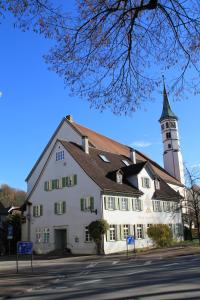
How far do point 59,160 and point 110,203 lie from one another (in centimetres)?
690

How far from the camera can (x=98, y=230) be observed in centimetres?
3312

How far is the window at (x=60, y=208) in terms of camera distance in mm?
37138

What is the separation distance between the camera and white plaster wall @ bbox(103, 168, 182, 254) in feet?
114

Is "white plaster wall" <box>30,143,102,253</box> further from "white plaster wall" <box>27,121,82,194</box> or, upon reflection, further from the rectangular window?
"white plaster wall" <box>27,121,82,194</box>

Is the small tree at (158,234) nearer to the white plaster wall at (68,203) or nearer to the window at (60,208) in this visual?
the white plaster wall at (68,203)

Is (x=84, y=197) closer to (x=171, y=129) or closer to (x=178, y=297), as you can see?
(x=178, y=297)

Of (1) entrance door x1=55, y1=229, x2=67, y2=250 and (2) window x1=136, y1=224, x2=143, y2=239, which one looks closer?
(1) entrance door x1=55, y1=229, x2=67, y2=250

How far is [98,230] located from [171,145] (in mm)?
36618

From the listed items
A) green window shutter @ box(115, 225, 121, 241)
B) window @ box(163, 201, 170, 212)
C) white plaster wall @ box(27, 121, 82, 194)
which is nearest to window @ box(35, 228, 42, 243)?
green window shutter @ box(115, 225, 121, 241)

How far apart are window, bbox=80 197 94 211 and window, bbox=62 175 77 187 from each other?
2.01 metres

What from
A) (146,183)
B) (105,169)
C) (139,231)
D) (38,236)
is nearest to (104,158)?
(105,169)

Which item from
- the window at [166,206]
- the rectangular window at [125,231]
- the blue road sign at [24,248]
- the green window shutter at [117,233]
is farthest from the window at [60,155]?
the blue road sign at [24,248]

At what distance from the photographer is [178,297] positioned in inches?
372

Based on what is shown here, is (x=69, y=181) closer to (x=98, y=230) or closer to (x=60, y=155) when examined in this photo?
(x=60, y=155)
